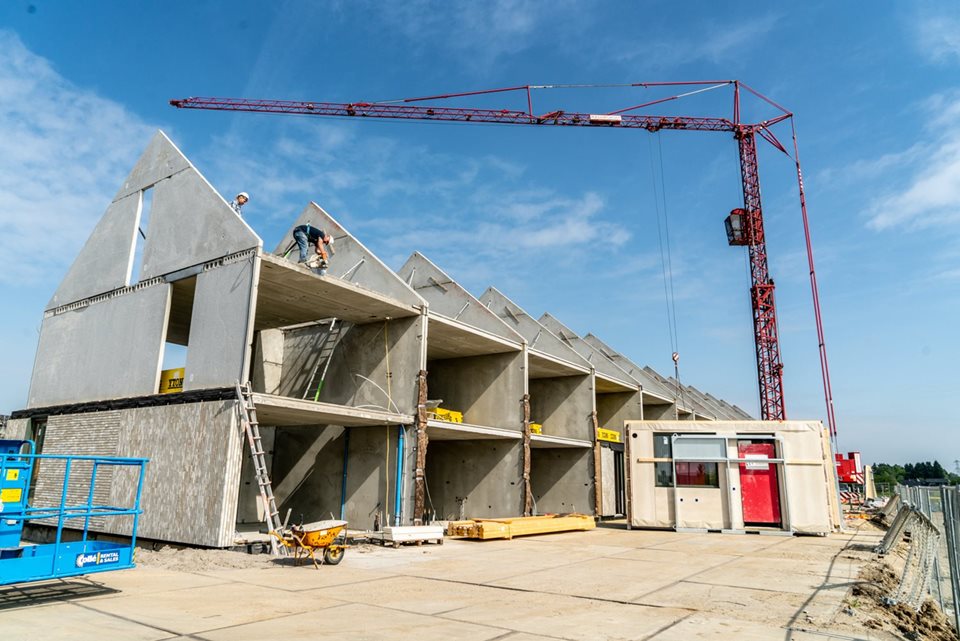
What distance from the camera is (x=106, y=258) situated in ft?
62.2

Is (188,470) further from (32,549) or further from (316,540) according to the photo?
(32,549)

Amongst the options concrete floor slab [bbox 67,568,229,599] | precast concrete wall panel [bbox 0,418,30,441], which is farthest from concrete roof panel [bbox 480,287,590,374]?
precast concrete wall panel [bbox 0,418,30,441]

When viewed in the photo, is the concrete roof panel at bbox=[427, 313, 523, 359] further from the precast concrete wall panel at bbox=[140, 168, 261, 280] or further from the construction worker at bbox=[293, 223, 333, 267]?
the precast concrete wall panel at bbox=[140, 168, 261, 280]

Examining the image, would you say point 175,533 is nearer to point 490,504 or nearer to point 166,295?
point 166,295

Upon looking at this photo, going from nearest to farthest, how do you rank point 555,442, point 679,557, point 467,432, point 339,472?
point 679,557 → point 339,472 → point 467,432 → point 555,442

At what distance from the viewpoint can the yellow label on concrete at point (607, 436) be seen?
1164 inches

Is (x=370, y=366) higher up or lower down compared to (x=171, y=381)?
higher up

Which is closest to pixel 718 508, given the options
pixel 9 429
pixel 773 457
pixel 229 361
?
pixel 773 457

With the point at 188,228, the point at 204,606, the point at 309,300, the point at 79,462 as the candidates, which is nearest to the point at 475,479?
the point at 309,300

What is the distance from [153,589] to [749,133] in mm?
55185

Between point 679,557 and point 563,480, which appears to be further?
point 563,480

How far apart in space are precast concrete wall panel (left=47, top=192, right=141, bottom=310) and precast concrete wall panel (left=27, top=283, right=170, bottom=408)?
55 cm

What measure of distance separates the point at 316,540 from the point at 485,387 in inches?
576

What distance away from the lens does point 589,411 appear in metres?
28.9
